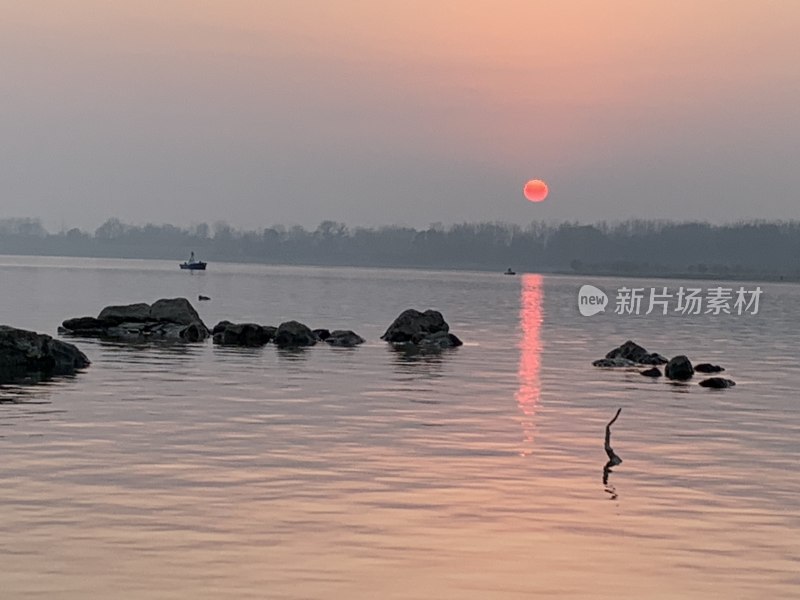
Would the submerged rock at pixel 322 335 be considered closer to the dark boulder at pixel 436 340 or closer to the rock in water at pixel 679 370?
the dark boulder at pixel 436 340

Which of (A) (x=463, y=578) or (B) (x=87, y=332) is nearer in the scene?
(A) (x=463, y=578)

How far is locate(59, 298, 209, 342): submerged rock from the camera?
71.3 meters

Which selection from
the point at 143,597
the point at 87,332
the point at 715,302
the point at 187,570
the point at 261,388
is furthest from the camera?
the point at 715,302

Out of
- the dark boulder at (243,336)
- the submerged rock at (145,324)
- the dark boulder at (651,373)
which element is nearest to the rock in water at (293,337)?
the dark boulder at (243,336)

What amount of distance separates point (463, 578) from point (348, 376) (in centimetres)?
3266

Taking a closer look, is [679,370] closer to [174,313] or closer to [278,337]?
[278,337]

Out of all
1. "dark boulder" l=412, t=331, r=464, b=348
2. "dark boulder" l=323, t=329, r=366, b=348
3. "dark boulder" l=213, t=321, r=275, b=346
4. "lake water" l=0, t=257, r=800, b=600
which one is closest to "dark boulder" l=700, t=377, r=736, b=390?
"lake water" l=0, t=257, r=800, b=600

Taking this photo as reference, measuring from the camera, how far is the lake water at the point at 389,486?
18000mm

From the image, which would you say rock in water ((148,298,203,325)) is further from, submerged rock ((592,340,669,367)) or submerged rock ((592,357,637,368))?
submerged rock ((592,357,637,368))

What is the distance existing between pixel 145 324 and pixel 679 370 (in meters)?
34.0

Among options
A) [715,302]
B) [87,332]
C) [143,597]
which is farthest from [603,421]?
[715,302]

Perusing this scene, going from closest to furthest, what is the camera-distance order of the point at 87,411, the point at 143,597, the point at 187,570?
the point at 143,597 < the point at 187,570 < the point at 87,411

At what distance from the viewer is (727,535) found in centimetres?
2136

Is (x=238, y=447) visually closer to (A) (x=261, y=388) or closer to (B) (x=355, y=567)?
(B) (x=355, y=567)
